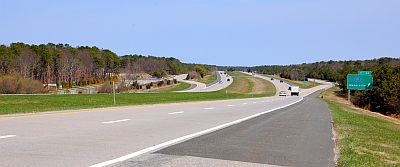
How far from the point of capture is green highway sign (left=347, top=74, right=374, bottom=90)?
75.2 meters

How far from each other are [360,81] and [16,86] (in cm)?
5047

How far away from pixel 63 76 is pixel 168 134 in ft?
356

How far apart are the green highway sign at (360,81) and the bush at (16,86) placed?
46.6 metres

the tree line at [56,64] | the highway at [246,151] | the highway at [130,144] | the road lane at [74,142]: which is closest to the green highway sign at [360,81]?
the tree line at [56,64]

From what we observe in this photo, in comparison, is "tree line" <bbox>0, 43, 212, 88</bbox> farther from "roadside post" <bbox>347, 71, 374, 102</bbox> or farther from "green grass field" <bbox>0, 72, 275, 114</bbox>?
"roadside post" <bbox>347, 71, 374, 102</bbox>

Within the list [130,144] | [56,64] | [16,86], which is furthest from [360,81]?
[56,64]

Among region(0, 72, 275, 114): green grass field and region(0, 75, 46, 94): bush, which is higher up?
region(0, 75, 46, 94): bush

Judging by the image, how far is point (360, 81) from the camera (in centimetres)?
7581

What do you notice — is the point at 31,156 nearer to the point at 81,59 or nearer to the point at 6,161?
the point at 6,161

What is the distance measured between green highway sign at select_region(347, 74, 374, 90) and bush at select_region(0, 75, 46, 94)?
46.6m

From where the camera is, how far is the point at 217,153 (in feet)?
34.0

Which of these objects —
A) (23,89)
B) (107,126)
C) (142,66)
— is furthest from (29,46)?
(107,126)

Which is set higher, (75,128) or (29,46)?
(29,46)

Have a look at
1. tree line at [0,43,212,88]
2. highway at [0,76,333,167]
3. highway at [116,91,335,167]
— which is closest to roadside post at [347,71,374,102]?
tree line at [0,43,212,88]
